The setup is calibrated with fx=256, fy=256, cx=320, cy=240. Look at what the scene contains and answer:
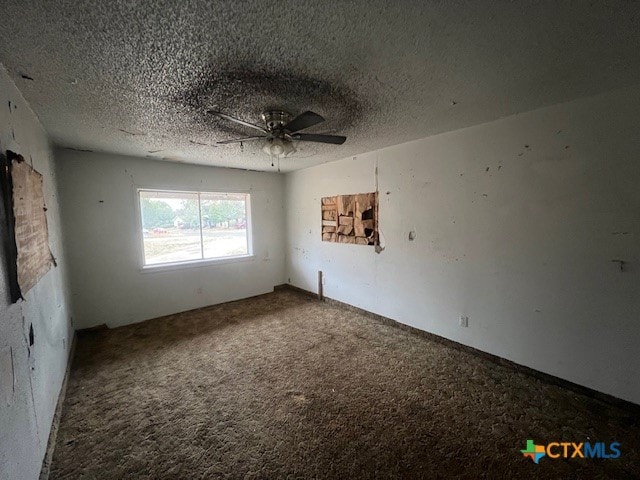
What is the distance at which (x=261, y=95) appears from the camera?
175 cm

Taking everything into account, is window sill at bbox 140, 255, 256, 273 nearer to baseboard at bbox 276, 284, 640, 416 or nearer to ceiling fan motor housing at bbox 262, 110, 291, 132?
baseboard at bbox 276, 284, 640, 416

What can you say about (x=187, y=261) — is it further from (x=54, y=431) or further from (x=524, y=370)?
(x=524, y=370)

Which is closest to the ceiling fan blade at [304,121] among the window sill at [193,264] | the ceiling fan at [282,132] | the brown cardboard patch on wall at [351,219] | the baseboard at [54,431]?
the ceiling fan at [282,132]

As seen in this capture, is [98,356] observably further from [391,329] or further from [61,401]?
[391,329]

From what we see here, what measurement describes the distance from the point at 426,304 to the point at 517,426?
1328mm

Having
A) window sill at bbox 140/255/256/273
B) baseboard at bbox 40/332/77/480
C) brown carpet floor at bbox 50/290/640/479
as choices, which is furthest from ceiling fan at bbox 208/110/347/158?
window sill at bbox 140/255/256/273

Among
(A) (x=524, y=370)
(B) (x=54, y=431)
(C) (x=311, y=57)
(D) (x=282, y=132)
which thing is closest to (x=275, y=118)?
(D) (x=282, y=132)

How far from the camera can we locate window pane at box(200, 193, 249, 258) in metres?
4.14

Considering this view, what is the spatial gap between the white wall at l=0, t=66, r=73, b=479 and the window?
1359 millimetres

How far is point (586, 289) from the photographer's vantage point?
1949 millimetres

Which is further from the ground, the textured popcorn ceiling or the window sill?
the textured popcorn ceiling

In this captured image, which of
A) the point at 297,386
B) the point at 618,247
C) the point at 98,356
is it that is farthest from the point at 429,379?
the point at 98,356

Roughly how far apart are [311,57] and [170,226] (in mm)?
3363

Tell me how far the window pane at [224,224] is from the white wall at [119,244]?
21cm
